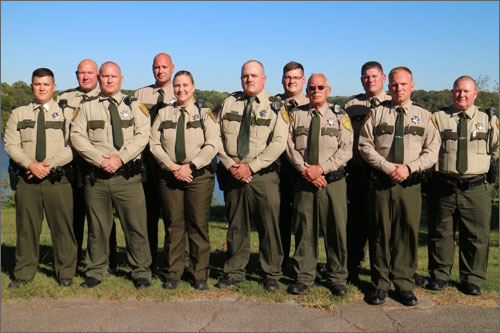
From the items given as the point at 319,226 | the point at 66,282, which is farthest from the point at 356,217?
the point at 66,282

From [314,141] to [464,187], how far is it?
174 centimetres

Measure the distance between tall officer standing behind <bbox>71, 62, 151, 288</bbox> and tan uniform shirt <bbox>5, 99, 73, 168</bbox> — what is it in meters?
0.22

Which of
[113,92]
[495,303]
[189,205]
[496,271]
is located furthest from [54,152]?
[496,271]

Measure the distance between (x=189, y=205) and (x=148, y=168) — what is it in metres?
0.73

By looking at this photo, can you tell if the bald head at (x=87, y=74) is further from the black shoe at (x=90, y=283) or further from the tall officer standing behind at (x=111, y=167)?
the black shoe at (x=90, y=283)

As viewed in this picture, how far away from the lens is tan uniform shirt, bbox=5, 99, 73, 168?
5.50 metres

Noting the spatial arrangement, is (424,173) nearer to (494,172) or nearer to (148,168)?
(494,172)

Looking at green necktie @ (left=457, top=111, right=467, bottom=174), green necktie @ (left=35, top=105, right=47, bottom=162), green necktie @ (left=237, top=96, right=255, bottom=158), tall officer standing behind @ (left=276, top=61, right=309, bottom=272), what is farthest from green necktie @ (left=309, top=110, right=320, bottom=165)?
green necktie @ (left=35, top=105, right=47, bottom=162)

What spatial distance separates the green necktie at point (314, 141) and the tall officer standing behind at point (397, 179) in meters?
0.47

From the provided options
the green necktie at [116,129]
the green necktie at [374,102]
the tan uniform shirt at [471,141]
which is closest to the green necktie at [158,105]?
the green necktie at [116,129]

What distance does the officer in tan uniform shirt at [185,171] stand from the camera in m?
5.46

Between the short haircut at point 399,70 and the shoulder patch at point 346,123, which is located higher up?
the short haircut at point 399,70

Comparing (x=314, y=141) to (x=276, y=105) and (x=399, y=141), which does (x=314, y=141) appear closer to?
(x=276, y=105)

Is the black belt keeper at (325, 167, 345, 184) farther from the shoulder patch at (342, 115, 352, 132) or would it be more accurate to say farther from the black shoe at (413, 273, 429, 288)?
the black shoe at (413, 273, 429, 288)
